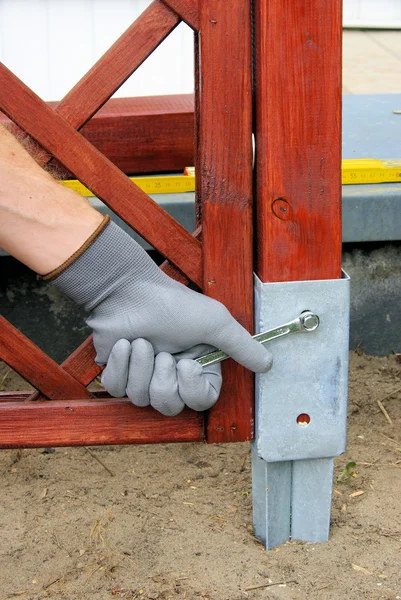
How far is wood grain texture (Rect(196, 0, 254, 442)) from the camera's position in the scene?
61.5 inches

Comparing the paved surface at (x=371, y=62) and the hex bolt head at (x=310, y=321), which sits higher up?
the hex bolt head at (x=310, y=321)

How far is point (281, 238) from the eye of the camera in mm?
1630

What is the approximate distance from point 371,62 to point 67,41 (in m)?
1.79

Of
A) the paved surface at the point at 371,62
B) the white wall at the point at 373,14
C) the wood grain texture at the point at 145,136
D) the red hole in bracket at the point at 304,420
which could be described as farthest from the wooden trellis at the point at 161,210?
the white wall at the point at 373,14

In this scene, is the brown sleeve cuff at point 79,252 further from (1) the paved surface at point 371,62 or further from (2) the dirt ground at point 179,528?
(1) the paved surface at point 371,62

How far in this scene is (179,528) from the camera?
2008 mm

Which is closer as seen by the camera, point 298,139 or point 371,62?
point 298,139

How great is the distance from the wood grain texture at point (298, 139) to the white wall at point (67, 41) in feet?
9.97

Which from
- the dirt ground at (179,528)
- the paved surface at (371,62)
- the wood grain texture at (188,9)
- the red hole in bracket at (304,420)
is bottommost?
the dirt ground at (179,528)

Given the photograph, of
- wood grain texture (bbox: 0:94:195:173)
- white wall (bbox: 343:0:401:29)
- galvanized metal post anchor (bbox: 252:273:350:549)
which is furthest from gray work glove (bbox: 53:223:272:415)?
white wall (bbox: 343:0:401:29)

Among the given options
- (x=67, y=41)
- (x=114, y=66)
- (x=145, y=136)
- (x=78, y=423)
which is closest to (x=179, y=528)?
(x=78, y=423)

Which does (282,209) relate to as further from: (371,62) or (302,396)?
(371,62)

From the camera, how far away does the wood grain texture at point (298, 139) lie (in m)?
1.53

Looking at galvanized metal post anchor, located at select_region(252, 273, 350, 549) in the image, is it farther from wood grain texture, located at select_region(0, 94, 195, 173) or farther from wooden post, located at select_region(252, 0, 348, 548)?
wood grain texture, located at select_region(0, 94, 195, 173)
